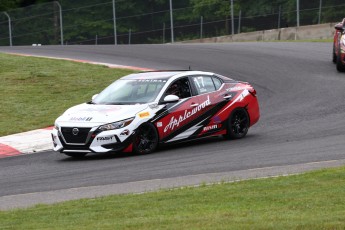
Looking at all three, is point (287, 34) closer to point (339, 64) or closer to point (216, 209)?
point (339, 64)

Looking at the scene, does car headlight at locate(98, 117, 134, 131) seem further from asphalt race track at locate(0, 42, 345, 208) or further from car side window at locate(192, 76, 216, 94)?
car side window at locate(192, 76, 216, 94)

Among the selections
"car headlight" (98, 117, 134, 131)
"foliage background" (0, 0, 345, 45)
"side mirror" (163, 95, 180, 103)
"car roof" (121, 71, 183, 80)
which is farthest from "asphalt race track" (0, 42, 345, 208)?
"foliage background" (0, 0, 345, 45)

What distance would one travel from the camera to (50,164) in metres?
15.6

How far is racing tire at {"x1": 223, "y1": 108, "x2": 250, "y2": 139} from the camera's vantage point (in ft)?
57.4

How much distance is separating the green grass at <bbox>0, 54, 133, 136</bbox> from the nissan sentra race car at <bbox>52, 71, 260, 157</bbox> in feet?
11.7

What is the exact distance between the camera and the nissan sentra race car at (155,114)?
15.6m

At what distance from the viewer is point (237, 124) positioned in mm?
17734

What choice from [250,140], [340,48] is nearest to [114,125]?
[250,140]

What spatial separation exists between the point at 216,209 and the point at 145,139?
650 cm

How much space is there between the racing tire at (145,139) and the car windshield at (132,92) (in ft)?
1.85

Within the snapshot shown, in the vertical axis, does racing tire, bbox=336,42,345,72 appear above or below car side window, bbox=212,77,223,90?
below

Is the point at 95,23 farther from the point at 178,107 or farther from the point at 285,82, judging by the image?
the point at 178,107

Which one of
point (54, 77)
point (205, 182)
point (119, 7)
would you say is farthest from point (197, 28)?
point (205, 182)

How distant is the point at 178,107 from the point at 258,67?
1136 cm
